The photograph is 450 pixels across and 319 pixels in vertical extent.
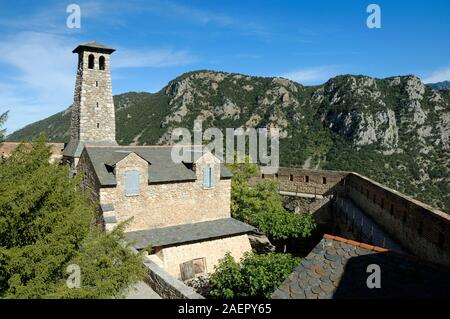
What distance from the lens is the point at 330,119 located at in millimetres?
77312

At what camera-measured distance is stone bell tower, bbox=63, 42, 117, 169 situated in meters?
25.1

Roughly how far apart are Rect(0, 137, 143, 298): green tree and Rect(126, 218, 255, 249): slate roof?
7.23 metres

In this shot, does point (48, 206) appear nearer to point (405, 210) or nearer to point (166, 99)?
point (405, 210)

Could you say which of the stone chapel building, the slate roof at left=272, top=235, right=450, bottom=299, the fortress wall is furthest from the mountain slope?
the slate roof at left=272, top=235, right=450, bottom=299

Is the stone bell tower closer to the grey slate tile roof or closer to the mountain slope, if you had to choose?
the grey slate tile roof

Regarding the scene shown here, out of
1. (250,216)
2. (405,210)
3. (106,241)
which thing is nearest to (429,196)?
(250,216)

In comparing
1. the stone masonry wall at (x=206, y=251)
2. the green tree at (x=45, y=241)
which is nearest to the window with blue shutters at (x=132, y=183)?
the stone masonry wall at (x=206, y=251)

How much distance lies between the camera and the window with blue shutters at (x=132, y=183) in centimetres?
1773

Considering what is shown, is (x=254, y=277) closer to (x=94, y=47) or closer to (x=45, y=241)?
(x=45, y=241)

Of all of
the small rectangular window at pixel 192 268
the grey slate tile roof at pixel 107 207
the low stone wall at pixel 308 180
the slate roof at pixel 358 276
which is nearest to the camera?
the slate roof at pixel 358 276

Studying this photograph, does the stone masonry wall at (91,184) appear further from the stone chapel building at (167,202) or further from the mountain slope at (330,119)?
the mountain slope at (330,119)

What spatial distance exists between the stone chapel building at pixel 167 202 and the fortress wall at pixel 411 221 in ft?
21.8

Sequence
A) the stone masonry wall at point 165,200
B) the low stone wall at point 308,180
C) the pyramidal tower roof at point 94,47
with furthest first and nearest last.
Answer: the low stone wall at point 308,180, the pyramidal tower roof at point 94,47, the stone masonry wall at point 165,200
